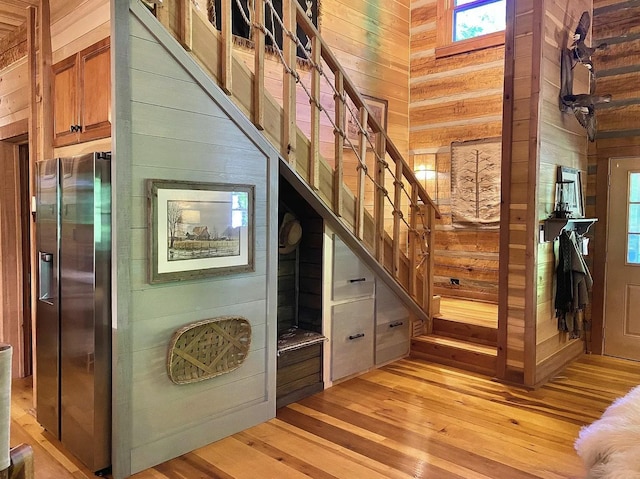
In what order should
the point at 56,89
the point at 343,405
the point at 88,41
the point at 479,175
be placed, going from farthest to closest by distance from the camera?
the point at 479,175 → the point at 343,405 → the point at 56,89 → the point at 88,41

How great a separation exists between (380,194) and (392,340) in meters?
1.28

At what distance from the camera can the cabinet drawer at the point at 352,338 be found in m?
3.78

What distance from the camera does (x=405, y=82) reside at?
19.8ft

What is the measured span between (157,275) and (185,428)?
2.83 feet

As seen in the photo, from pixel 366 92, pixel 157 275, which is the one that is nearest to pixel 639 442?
pixel 157 275

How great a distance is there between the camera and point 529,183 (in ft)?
12.3

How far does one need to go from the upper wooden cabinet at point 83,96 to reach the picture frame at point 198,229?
1.50ft

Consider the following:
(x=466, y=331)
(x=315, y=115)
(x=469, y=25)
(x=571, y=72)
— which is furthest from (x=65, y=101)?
(x=469, y=25)

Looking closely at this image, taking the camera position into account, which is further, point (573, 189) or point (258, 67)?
point (573, 189)

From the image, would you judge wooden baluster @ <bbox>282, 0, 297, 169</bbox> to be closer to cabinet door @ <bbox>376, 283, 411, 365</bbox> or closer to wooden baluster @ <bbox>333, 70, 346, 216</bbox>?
wooden baluster @ <bbox>333, 70, 346, 216</bbox>

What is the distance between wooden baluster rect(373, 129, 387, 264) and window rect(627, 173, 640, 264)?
2286mm

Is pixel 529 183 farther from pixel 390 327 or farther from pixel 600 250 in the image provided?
pixel 390 327

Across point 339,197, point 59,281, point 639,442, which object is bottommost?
point 639,442

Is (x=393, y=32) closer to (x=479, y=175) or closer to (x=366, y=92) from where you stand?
(x=366, y=92)
